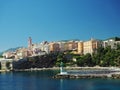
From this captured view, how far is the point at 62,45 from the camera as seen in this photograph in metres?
37.3

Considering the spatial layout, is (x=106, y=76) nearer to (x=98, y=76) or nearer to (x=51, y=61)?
(x=98, y=76)

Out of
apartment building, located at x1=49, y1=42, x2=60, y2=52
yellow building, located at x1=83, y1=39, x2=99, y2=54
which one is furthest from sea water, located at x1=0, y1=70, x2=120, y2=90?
apartment building, located at x1=49, y1=42, x2=60, y2=52

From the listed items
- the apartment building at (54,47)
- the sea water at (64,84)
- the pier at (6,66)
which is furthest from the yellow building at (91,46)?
the sea water at (64,84)

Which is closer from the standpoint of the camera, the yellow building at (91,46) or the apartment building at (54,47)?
the yellow building at (91,46)

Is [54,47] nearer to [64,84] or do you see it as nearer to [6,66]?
[6,66]

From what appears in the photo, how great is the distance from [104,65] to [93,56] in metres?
2.67

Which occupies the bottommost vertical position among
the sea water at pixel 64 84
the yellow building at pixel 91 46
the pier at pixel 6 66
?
the sea water at pixel 64 84

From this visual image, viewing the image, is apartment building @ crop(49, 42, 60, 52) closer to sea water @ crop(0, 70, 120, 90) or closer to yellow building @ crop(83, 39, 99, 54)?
yellow building @ crop(83, 39, 99, 54)

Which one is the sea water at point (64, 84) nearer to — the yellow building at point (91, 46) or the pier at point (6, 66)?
the pier at point (6, 66)

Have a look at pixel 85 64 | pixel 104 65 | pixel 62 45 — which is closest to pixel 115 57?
pixel 104 65

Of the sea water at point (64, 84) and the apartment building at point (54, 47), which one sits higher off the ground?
the apartment building at point (54, 47)

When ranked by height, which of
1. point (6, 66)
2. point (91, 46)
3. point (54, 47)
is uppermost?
point (54, 47)

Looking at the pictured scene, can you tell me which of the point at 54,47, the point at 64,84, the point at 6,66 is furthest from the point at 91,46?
the point at 64,84

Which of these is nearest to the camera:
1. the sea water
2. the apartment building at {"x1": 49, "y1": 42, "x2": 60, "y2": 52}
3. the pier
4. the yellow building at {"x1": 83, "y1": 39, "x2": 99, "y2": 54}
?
the sea water
